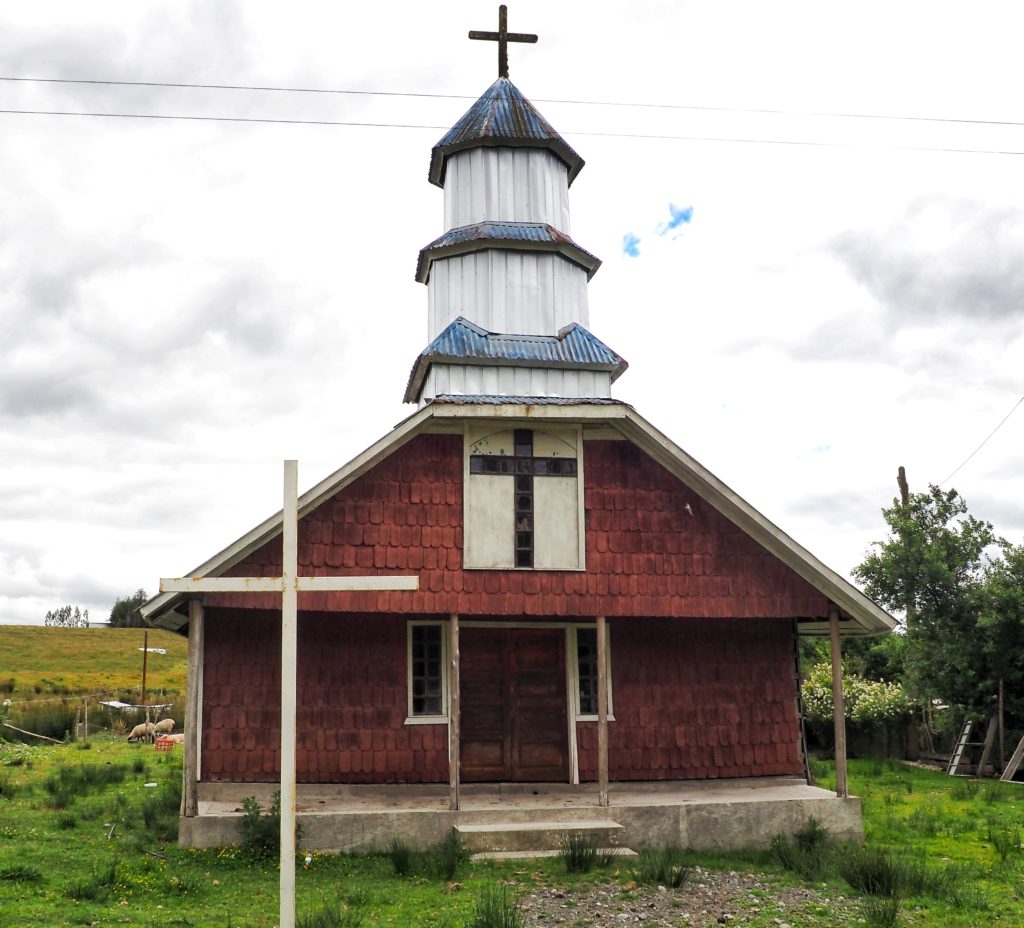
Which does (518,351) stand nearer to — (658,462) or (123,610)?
(658,462)

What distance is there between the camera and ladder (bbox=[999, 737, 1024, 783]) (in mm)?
22656

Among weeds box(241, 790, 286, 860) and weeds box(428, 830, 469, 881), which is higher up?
weeds box(241, 790, 286, 860)

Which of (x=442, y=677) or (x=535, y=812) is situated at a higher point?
(x=442, y=677)

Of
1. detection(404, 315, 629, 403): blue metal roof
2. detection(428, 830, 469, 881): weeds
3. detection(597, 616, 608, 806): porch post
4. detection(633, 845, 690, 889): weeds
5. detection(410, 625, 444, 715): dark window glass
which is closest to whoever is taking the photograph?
detection(633, 845, 690, 889): weeds

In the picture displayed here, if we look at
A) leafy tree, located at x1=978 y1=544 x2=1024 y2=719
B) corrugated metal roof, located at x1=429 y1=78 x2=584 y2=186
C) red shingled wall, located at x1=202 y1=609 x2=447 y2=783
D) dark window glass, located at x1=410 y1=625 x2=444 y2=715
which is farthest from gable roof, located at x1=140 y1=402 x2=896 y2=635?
Result: leafy tree, located at x1=978 y1=544 x2=1024 y2=719

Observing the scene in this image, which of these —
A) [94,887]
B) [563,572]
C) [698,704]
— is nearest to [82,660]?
[698,704]

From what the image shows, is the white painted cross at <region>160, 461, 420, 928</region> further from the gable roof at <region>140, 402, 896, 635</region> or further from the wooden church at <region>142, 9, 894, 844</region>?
the gable roof at <region>140, 402, 896, 635</region>

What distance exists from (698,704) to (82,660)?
231ft

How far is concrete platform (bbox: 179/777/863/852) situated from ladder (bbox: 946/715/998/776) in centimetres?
983

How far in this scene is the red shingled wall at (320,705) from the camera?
15242 millimetres

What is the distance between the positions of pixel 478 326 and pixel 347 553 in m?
6.21

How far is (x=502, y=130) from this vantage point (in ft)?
66.0

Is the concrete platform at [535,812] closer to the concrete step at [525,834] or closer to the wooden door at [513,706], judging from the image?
the concrete step at [525,834]

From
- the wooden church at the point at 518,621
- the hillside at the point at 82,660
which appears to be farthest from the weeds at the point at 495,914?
the hillside at the point at 82,660
